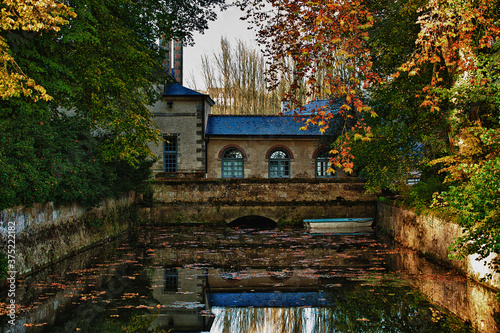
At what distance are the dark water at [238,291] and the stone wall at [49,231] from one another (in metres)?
0.37

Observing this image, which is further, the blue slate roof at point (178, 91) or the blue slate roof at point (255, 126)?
the blue slate roof at point (255, 126)

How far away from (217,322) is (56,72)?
7.64 metres

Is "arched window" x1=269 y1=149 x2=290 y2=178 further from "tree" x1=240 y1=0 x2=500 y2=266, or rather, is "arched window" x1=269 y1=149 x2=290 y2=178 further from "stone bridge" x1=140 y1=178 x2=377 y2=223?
"tree" x1=240 y1=0 x2=500 y2=266

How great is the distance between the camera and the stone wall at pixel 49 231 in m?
8.63

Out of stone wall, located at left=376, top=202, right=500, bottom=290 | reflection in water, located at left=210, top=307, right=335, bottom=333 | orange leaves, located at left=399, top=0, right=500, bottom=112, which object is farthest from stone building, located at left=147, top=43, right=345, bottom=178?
reflection in water, located at left=210, top=307, right=335, bottom=333

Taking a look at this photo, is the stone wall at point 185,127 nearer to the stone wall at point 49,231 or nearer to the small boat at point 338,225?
the small boat at point 338,225

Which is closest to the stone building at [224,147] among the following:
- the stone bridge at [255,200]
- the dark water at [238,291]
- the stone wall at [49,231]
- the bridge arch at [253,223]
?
the bridge arch at [253,223]

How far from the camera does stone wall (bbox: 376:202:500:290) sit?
8.45m

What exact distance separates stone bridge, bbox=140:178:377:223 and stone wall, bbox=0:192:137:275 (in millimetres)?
4264

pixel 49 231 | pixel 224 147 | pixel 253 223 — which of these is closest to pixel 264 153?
pixel 224 147

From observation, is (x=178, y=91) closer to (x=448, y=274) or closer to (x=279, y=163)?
(x=279, y=163)

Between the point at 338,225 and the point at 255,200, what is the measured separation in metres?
3.90

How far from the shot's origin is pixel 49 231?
10305mm

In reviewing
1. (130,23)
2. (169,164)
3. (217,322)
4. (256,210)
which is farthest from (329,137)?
(217,322)
